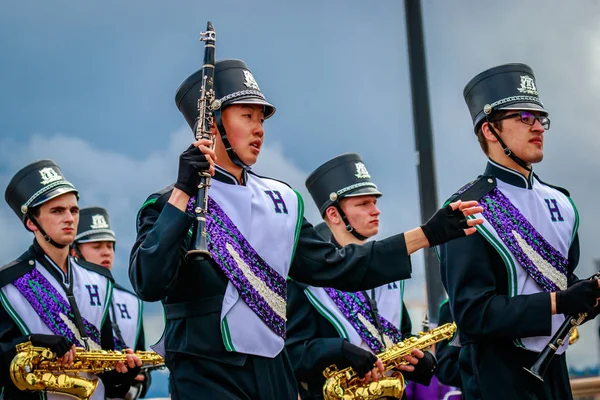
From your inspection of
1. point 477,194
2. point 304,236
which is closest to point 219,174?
point 304,236

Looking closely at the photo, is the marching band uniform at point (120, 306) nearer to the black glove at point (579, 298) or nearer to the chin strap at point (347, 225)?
the chin strap at point (347, 225)

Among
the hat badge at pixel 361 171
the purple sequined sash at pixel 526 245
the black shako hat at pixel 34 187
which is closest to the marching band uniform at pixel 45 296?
the black shako hat at pixel 34 187

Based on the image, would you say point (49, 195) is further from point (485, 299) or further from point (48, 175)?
point (485, 299)

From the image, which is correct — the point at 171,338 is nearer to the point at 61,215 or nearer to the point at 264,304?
the point at 264,304

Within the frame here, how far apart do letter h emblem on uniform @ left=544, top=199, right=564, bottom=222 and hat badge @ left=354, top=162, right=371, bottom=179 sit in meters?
2.19

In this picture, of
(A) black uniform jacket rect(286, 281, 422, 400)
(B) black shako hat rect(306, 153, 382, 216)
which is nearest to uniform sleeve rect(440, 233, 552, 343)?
(A) black uniform jacket rect(286, 281, 422, 400)

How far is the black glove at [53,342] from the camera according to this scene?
6.57 m

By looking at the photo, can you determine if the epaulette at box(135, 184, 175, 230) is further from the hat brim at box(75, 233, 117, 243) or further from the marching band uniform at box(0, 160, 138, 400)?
the hat brim at box(75, 233, 117, 243)

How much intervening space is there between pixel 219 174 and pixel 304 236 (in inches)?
21.7

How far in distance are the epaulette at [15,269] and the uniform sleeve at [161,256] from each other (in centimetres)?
291

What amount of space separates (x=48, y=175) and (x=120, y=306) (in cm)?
229

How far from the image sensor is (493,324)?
203 inches

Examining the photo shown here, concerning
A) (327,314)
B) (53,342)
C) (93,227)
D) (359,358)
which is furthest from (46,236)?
(93,227)

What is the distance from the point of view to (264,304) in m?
4.56
